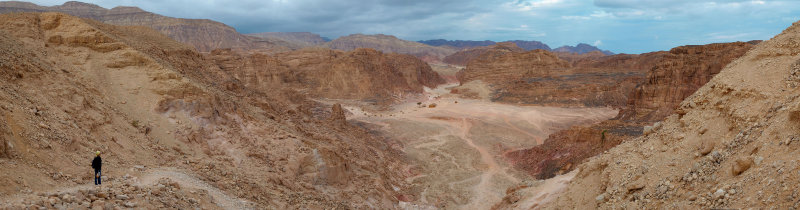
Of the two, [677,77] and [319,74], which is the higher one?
[677,77]

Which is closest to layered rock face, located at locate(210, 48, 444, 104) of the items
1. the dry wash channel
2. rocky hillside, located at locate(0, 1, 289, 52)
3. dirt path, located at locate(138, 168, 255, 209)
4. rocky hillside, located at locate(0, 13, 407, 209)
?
the dry wash channel

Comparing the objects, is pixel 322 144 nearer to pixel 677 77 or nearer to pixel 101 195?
pixel 101 195

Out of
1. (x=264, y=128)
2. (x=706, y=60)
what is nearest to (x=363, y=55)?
(x=706, y=60)

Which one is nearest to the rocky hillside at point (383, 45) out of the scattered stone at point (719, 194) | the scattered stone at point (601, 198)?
the scattered stone at point (601, 198)

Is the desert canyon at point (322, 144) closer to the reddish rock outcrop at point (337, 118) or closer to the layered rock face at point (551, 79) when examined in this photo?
the reddish rock outcrop at point (337, 118)

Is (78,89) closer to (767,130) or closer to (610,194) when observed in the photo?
(610,194)

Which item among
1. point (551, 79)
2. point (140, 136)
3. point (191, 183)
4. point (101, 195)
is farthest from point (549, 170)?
point (551, 79)

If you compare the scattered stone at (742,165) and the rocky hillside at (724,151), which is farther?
the scattered stone at (742,165)
